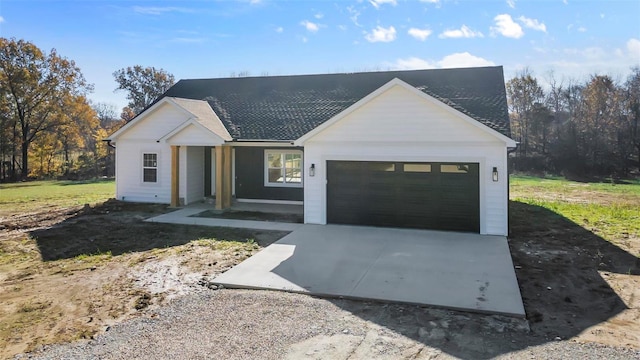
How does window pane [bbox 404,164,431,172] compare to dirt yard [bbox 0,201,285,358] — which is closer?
dirt yard [bbox 0,201,285,358]

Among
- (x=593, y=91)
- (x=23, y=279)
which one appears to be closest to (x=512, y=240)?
(x=23, y=279)

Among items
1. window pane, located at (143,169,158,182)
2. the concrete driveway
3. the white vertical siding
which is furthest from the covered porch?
the concrete driveway

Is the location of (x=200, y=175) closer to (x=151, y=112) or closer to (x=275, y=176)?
(x=151, y=112)

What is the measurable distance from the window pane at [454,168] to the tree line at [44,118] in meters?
32.1

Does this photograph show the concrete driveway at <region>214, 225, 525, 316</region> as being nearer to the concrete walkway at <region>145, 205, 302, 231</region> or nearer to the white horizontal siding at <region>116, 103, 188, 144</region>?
the concrete walkway at <region>145, 205, 302, 231</region>

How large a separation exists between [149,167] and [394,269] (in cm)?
1246

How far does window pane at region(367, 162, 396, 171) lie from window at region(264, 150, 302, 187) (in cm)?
468

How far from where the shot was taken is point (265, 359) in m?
4.51

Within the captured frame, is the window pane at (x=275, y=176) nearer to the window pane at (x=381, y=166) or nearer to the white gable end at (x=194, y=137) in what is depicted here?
the white gable end at (x=194, y=137)

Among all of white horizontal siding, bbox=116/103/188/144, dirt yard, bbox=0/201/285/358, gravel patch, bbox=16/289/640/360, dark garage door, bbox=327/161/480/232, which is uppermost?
white horizontal siding, bbox=116/103/188/144

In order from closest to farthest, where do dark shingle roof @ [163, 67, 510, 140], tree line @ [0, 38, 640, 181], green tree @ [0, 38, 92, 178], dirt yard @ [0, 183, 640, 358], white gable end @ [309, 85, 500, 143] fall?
dirt yard @ [0, 183, 640, 358] < white gable end @ [309, 85, 500, 143] < dark shingle roof @ [163, 67, 510, 140] < green tree @ [0, 38, 92, 178] < tree line @ [0, 38, 640, 181]

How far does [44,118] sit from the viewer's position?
34438mm

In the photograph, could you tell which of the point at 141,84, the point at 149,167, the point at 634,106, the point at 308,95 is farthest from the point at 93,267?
the point at 141,84

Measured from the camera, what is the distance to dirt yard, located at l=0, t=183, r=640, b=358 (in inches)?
207
